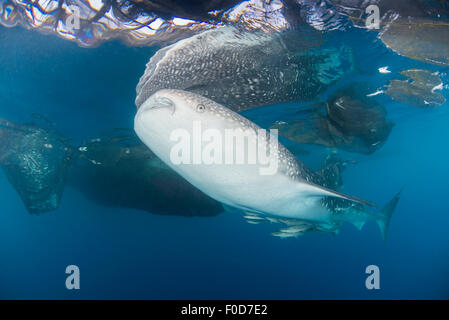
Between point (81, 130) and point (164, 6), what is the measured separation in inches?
399

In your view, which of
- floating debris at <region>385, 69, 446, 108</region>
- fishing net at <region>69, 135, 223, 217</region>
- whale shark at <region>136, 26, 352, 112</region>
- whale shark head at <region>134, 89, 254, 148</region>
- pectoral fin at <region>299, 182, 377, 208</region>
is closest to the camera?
whale shark head at <region>134, 89, 254, 148</region>

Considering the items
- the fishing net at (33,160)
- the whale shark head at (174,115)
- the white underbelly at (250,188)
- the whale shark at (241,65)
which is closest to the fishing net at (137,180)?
the fishing net at (33,160)

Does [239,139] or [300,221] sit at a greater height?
[239,139]

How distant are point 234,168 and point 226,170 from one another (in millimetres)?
116

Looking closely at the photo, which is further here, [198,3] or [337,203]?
[337,203]

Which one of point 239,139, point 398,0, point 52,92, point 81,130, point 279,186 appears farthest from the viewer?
point 81,130

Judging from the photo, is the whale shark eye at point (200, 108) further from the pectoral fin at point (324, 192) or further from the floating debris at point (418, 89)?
the floating debris at point (418, 89)

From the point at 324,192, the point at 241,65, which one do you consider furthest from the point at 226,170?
the point at 241,65

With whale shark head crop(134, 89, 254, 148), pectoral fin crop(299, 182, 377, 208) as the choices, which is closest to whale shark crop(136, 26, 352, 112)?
whale shark head crop(134, 89, 254, 148)

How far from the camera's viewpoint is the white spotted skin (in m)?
2.64

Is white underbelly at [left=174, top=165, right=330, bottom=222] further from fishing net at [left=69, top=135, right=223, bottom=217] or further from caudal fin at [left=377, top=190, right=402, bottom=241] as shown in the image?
fishing net at [left=69, top=135, right=223, bottom=217]
